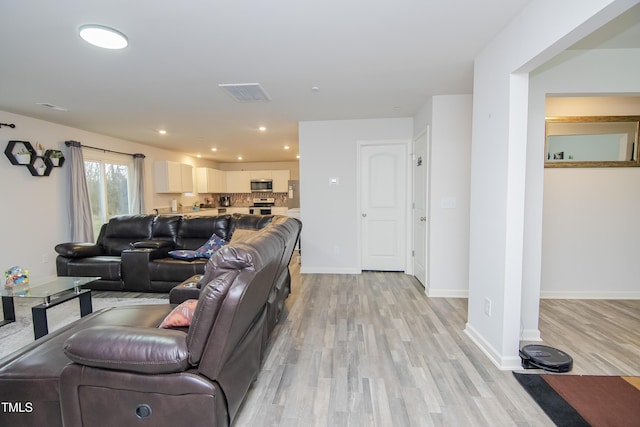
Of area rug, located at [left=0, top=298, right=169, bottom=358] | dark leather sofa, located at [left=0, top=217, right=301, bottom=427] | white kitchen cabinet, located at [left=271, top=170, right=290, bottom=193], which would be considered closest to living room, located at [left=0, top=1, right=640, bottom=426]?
area rug, located at [left=0, top=298, right=169, bottom=358]

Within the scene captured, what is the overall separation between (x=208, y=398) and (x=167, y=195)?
257 inches

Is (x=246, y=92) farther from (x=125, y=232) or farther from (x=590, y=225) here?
(x=590, y=225)

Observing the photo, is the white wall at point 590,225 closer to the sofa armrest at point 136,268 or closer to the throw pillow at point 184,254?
the throw pillow at point 184,254

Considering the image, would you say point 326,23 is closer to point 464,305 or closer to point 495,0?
point 495,0

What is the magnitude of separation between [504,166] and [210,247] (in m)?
3.42

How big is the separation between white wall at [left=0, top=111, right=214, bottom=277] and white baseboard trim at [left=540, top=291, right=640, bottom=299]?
663cm

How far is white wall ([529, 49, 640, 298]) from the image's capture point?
10.2ft

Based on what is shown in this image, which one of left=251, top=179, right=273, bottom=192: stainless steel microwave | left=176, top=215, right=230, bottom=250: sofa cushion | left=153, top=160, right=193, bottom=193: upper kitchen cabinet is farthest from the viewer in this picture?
left=251, top=179, right=273, bottom=192: stainless steel microwave

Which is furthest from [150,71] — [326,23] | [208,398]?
[208,398]

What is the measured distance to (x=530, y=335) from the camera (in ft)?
7.91

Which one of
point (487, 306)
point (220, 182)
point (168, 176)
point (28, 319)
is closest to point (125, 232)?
point (28, 319)

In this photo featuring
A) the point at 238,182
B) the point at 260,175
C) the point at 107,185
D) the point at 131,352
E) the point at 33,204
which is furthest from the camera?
the point at 238,182

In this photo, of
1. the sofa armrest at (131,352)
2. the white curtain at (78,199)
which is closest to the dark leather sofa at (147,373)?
the sofa armrest at (131,352)

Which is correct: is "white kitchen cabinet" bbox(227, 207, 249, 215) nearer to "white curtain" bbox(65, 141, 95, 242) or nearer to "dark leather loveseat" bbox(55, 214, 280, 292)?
"white curtain" bbox(65, 141, 95, 242)
